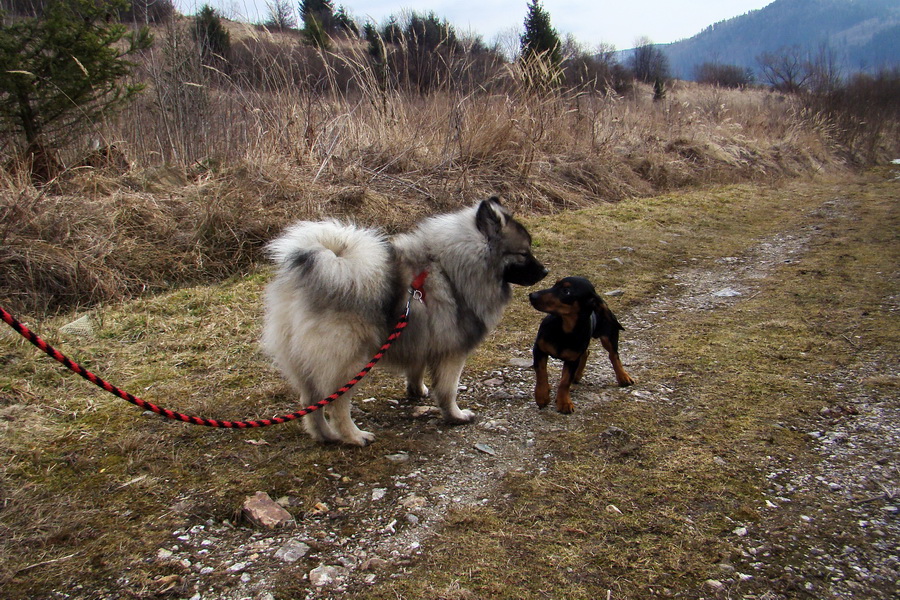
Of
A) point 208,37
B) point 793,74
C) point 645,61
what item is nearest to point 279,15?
point 208,37

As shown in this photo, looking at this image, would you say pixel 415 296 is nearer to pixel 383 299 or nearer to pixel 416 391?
pixel 383 299

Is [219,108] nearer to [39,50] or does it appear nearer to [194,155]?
[194,155]

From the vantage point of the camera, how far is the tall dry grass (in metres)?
5.10

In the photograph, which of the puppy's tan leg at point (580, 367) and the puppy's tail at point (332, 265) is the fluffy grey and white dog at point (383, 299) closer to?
the puppy's tail at point (332, 265)

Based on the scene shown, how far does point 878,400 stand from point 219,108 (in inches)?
289

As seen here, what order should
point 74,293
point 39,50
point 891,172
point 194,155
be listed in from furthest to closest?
1. point 891,172
2. point 194,155
3. point 39,50
4. point 74,293

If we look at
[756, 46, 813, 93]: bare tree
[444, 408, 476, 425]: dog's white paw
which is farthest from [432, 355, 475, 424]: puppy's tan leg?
Result: [756, 46, 813, 93]: bare tree

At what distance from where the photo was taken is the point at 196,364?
3.97 m

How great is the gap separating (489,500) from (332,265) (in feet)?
4.33

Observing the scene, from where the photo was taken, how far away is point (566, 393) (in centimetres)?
338

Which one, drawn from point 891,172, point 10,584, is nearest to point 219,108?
point 10,584

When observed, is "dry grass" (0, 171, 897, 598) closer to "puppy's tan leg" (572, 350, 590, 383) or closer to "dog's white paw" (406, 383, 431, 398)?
"dog's white paw" (406, 383, 431, 398)

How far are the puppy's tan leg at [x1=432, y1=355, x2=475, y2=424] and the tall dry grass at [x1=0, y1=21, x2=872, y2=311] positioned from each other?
3336 millimetres

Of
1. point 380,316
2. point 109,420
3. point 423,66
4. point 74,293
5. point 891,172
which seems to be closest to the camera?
point 380,316
